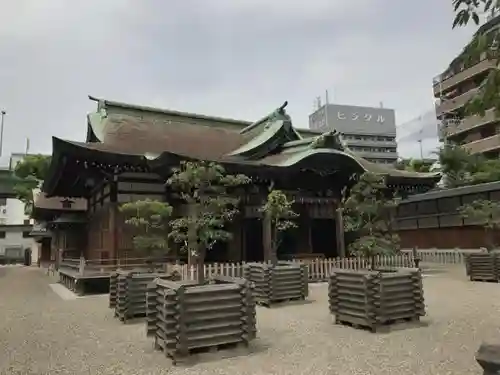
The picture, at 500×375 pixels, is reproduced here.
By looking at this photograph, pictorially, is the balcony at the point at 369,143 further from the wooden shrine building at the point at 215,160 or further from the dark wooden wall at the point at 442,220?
the wooden shrine building at the point at 215,160

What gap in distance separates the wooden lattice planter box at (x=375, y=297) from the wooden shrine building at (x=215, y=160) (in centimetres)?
705

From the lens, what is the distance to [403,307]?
737cm

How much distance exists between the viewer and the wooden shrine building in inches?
554

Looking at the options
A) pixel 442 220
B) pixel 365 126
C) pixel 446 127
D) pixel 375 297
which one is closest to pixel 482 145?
pixel 446 127

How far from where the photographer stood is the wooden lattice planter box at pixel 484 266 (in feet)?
44.9

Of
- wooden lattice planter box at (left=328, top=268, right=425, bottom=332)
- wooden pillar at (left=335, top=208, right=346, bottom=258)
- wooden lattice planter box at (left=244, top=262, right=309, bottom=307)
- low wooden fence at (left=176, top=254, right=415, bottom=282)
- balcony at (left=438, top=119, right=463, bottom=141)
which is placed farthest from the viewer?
balcony at (left=438, top=119, right=463, bottom=141)

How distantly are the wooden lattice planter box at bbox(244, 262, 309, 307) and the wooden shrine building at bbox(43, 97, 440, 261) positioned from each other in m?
4.34

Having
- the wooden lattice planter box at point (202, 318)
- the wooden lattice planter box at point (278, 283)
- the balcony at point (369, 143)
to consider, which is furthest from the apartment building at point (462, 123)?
the balcony at point (369, 143)

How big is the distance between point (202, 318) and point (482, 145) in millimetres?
39885

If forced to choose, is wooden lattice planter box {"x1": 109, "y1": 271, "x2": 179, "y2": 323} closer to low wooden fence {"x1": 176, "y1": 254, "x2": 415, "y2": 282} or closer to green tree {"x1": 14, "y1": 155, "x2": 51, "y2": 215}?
low wooden fence {"x1": 176, "y1": 254, "x2": 415, "y2": 282}

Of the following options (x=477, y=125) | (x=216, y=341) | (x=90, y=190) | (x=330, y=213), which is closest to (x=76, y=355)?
(x=216, y=341)

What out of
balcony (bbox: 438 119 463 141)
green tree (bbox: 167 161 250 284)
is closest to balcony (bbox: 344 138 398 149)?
balcony (bbox: 438 119 463 141)

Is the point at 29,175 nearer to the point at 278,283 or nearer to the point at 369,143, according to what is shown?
the point at 278,283

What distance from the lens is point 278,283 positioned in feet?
33.1
